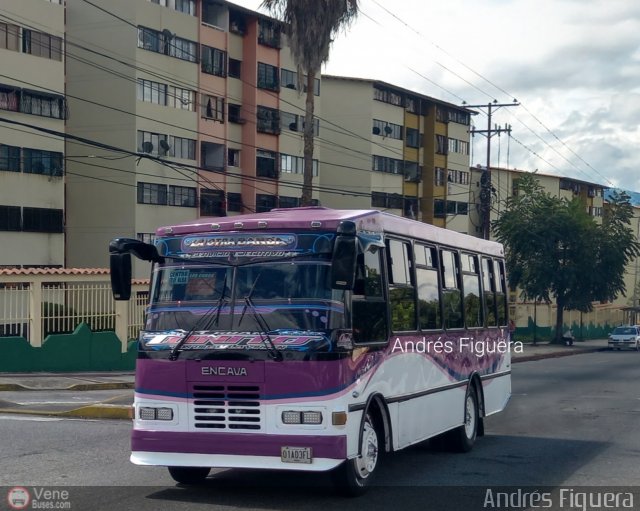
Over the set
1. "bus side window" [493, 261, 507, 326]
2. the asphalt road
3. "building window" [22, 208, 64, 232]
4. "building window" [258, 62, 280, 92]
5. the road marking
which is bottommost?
the road marking

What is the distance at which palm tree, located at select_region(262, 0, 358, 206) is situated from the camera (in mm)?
31234

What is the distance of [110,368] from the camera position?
1150 inches

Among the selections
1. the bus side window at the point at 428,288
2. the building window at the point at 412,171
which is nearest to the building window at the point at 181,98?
the building window at the point at 412,171

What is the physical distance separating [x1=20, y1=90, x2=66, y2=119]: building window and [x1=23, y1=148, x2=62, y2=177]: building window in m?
1.70

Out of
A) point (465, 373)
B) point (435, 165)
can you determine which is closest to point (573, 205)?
point (435, 165)

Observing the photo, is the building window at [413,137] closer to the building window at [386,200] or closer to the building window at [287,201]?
the building window at [386,200]

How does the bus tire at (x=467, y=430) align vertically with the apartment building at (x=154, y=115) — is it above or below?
below

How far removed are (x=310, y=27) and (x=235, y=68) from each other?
26.1 meters

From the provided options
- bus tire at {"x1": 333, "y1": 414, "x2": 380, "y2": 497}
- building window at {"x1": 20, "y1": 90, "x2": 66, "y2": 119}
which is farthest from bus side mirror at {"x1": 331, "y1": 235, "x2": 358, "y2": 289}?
building window at {"x1": 20, "y1": 90, "x2": 66, "y2": 119}

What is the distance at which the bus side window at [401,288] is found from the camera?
10922 mm

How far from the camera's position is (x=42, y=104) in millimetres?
44906

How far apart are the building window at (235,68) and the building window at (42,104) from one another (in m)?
13.0

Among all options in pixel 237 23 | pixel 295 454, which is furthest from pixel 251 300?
pixel 237 23

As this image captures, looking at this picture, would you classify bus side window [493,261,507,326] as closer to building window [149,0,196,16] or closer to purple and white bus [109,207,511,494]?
purple and white bus [109,207,511,494]
